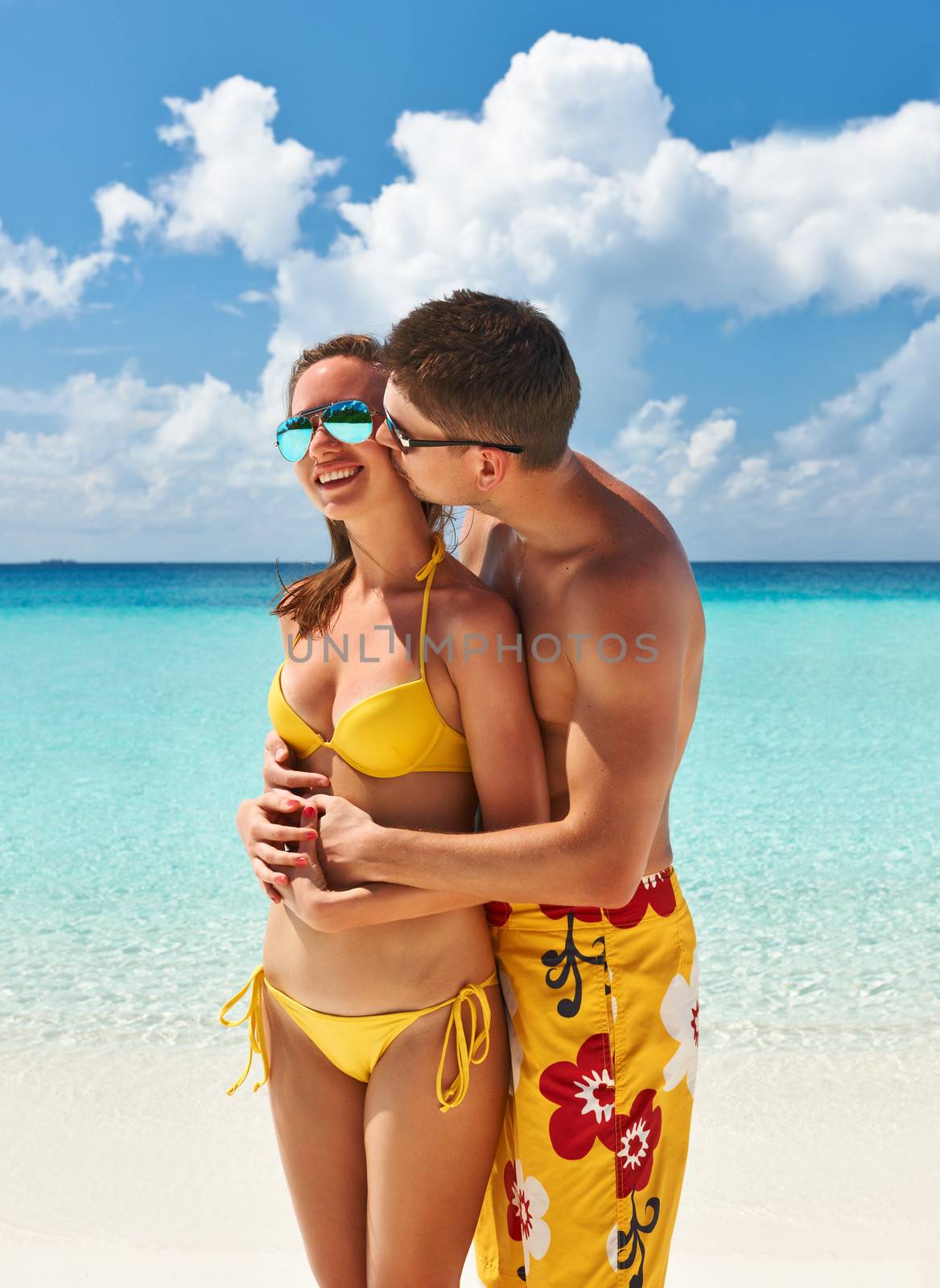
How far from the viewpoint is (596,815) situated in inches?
70.9

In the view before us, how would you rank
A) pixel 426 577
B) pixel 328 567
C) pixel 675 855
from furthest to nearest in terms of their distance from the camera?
1. pixel 675 855
2. pixel 328 567
3. pixel 426 577

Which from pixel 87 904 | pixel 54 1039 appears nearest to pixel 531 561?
pixel 54 1039

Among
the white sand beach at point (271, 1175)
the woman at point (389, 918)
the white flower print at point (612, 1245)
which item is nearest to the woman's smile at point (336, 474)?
the woman at point (389, 918)

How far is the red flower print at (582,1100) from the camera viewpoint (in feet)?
6.37

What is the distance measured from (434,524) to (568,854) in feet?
2.50

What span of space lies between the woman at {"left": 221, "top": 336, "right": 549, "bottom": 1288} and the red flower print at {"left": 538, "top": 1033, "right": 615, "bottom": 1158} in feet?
0.36

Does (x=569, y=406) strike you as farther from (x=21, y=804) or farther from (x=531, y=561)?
(x=21, y=804)

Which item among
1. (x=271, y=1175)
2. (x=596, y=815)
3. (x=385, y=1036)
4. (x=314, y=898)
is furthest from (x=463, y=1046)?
(x=271, y=1175)

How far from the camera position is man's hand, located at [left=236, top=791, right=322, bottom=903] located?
1.90 metres

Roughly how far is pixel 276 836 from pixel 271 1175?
2.15 m

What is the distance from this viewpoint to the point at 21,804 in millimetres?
8062

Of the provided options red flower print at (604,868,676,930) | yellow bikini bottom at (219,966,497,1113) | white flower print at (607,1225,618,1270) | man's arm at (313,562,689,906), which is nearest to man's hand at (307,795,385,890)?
man's arm at (313,562,689,906)

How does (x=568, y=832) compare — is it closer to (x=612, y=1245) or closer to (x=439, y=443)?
(x=439, y=443)

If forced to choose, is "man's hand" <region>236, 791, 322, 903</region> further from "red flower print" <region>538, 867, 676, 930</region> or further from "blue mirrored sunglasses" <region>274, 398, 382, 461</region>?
"blue mirrored sunglasses" <region>274, 398, 382, 461</region>
